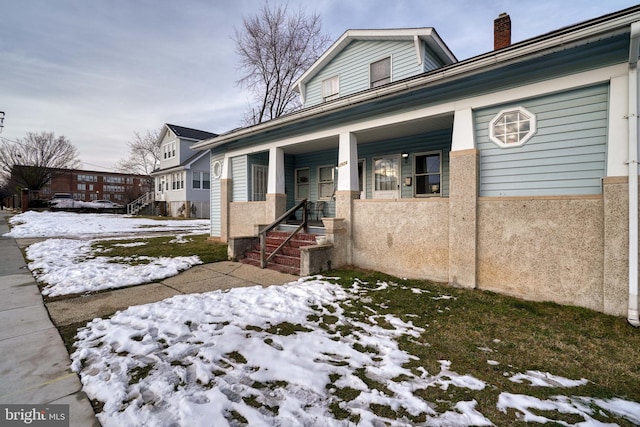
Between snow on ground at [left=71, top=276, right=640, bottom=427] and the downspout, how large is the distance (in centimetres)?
217

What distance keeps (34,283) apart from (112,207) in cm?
3533

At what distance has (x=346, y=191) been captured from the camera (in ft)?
21.6

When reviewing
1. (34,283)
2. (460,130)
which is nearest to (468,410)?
(460,130)

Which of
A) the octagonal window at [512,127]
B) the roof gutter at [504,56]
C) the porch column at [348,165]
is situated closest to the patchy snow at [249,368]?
the porch column at [348,165]

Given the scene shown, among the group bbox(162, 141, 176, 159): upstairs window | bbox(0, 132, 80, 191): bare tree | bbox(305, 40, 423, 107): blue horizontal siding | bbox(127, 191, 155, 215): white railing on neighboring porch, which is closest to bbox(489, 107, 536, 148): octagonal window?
bbox(305, 40, 423, 107): blue horizontal siding

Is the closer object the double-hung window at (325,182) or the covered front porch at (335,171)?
the covered front porch at (335,171)

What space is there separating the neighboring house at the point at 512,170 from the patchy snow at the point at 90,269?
1797mm

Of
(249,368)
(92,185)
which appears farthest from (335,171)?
(92,185)

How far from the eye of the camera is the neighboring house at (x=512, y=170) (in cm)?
367

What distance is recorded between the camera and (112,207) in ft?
110

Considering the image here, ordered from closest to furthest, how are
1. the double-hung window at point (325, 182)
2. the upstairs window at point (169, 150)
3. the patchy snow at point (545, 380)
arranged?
the patchy snow at point (545, 380)
the double-hung window at point (325, 182)
the upstairs window at point (169, 150)

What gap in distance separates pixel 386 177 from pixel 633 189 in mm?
5320

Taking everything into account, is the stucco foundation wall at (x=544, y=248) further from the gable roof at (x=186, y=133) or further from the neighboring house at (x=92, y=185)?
the neighboring house at (x=92, y=185)

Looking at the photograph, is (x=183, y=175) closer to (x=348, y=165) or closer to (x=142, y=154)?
(x=142, y=154)
